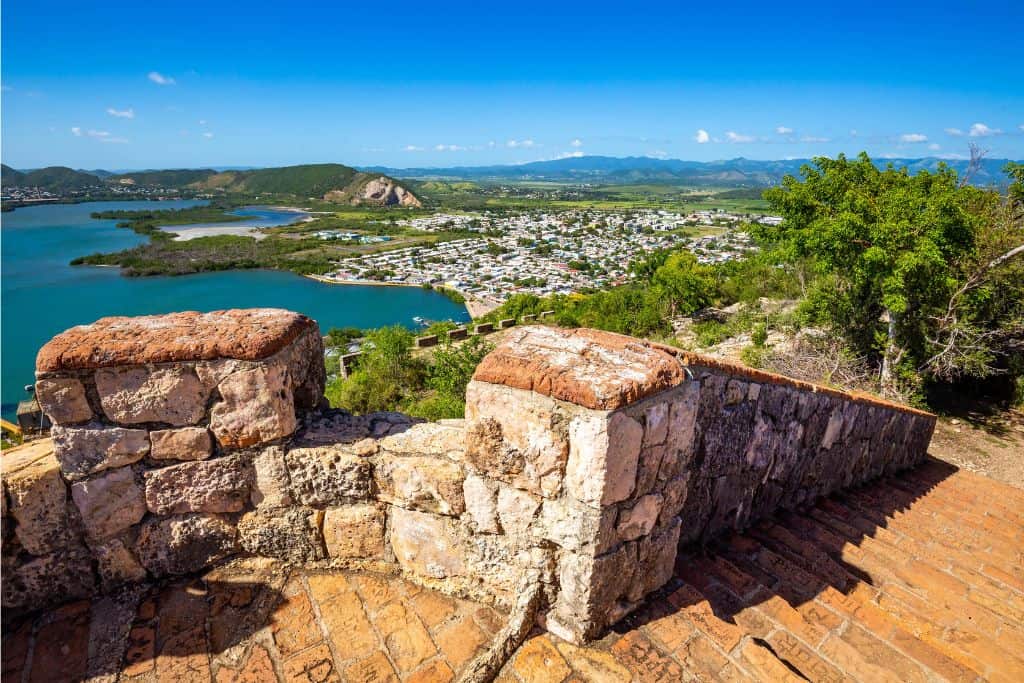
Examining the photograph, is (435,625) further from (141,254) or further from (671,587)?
(141,254)

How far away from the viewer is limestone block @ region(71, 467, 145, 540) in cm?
221

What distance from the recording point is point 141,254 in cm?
7169

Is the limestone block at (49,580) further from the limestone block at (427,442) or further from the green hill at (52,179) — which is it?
the green hill at (52,179)

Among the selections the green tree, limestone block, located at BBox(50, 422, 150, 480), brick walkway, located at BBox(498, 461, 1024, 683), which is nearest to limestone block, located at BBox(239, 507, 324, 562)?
limestone block, located at BBox(50, 422, 150, 480)

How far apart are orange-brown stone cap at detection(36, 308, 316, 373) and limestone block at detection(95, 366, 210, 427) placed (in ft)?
0.20

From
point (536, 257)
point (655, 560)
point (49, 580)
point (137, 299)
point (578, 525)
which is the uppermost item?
point (578, 525)

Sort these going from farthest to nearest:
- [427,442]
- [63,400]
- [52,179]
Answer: [52,179]
[427,442]
[63,400]

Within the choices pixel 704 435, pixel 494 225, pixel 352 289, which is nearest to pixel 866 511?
pixel 704 435

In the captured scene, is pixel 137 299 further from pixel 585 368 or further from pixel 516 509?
pixel 585 368

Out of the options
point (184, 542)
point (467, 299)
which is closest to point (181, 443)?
point (184, 542)

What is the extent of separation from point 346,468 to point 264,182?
632 feet

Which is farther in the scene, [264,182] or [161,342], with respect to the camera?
[264,182]

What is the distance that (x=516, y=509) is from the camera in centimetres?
207

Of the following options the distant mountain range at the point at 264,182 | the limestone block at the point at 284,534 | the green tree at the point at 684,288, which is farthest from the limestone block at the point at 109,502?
the distant mountain range at the point at 264,182
